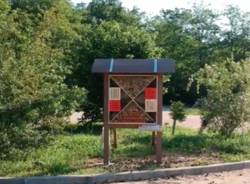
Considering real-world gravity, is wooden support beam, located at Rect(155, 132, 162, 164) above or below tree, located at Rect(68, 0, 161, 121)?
below

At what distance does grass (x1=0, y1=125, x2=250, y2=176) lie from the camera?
388 inches

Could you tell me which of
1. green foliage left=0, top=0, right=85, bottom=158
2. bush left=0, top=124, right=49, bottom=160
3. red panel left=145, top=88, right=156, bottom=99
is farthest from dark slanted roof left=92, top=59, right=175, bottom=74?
bush left=0, top=124, right=49, bottom=160

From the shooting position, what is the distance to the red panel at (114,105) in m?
10.4

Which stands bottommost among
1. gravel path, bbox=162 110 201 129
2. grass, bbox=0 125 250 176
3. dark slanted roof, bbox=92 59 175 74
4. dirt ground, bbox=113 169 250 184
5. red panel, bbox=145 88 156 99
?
dirt ground, bbox=113 169 250 184

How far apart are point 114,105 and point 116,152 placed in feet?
4.98

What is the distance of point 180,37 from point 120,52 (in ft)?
117

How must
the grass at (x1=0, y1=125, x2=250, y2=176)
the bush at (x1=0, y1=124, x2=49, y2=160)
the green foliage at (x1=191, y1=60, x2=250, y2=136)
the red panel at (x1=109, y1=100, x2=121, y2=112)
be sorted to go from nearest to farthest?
1. the bush at (x1=0, y1=124, x2=49, y2=160)
2. the grass at (x1=0, y1=125, x2=250, y2=176)
3. the red panel at (x1=109, y1=100, x2=121, y2=112)
4. the green foliage at (x1=191, y1=60, x2=250, y2=136)

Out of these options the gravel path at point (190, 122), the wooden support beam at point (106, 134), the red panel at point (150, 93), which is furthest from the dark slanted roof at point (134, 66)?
the gravel path at point (190, 122)

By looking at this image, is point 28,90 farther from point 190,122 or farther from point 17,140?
point 190,122

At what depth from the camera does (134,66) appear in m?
10.3

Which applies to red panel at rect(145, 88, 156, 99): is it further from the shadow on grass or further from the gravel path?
the gravel path

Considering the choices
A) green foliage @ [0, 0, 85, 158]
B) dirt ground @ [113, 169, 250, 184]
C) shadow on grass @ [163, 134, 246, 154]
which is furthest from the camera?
shadow on grass @ [163, 134, 246, 154]

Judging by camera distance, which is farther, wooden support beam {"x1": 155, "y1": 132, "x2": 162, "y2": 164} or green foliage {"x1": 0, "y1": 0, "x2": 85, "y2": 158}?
wooden support beam {"x1": 155, "y1": 132, "x2": 162, "y2": 164}

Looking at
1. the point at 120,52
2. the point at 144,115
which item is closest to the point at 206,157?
the point at 144,115
